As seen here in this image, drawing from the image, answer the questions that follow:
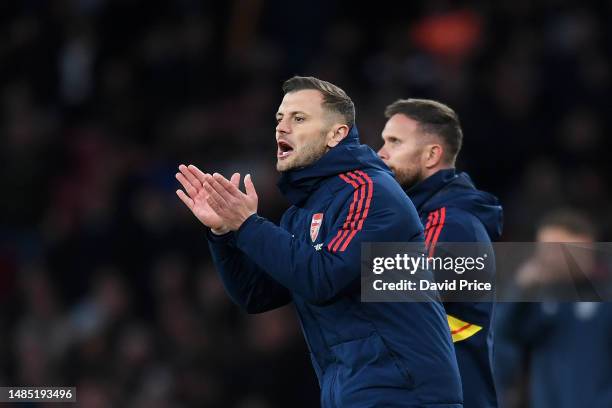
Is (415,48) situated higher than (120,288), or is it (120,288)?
(415,48)

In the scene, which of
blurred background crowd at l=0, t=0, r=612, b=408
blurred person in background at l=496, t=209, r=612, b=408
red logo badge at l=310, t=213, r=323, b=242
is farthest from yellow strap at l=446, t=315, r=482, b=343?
blurred background crowd at l=0, t=0, r=612, b=408

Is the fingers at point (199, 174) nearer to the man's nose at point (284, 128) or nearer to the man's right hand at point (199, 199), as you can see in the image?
the man's right hand at point (199, 199)

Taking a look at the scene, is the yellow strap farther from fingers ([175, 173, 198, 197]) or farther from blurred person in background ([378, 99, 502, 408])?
fingers ([175, 173, 198, 197])

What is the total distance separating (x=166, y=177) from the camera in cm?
1108

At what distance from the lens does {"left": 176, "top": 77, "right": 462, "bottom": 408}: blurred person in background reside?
14.3ft

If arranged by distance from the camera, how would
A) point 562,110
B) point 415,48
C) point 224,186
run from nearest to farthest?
point 224,186 → point 562,110 → point 415,48

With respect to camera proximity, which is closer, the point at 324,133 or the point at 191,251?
the point at 324,133

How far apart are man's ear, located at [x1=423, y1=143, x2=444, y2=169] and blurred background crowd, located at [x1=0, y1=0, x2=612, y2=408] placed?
10.6 ft

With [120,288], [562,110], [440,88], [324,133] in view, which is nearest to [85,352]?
[120,288]

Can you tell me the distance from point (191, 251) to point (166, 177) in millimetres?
1156

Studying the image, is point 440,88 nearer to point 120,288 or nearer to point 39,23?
point 120,288

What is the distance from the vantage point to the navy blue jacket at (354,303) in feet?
14.2

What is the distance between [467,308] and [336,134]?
1010 mm

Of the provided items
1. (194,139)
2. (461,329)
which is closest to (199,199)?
(461,329)
